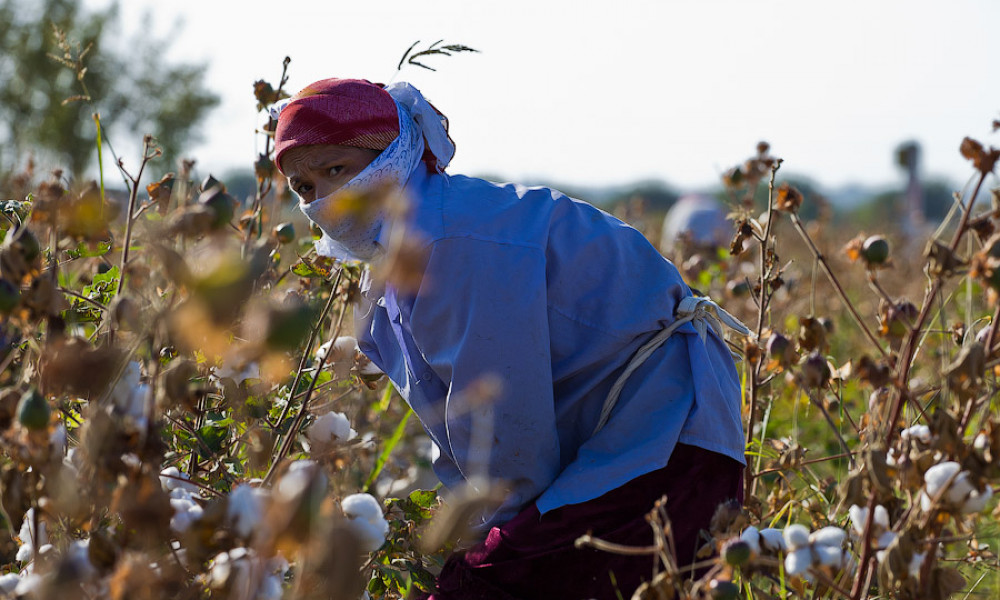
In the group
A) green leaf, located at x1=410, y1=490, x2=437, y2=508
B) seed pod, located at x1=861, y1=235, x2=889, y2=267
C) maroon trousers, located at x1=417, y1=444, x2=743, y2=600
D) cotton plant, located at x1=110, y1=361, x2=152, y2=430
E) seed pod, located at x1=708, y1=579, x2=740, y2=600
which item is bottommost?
maroon trousers, located at x1=417, y1=444, x2=743, y2=600

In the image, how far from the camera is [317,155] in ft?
6.44

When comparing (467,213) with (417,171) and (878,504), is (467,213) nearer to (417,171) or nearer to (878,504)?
(417,171)

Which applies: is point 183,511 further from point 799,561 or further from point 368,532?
point 799,561

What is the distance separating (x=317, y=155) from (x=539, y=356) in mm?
599

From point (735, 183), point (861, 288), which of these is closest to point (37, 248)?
point (735, 183)

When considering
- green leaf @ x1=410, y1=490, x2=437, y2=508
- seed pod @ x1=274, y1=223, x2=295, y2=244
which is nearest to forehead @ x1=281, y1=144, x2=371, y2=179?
seed pod @ x1=274, y1=223, x2=295, y2=244

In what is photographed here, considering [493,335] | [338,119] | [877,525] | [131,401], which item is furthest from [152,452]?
[338,119]

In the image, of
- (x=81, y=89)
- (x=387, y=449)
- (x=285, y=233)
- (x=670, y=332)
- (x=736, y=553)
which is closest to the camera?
(x=736, y=553)

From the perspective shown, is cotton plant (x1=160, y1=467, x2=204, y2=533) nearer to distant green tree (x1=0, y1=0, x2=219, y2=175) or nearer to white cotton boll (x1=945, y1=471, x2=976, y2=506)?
white cotton boll (x1=945, y1=471, x2=976, y2=506)

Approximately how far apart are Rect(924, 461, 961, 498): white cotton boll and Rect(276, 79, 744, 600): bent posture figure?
620 mm

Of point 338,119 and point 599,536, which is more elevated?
point 338,119

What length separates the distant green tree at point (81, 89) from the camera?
1590 centimetres

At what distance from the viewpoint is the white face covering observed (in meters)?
1.94

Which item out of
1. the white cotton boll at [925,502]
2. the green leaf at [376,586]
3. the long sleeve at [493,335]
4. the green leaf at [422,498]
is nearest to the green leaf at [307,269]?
the long sleeve at [493,335]
